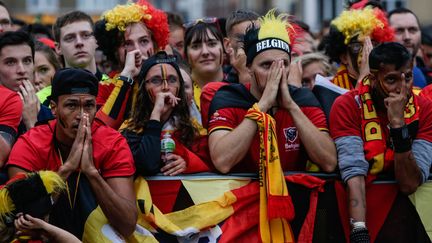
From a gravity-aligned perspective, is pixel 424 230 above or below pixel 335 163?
below

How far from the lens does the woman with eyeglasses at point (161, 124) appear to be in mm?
7371

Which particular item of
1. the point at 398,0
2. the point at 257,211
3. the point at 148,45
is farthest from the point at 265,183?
the point at 398,0

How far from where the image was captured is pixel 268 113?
7.59 meters

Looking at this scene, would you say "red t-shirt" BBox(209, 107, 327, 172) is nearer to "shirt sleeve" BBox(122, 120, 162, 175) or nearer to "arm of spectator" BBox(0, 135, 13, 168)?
"shirt sleeve" BBox(122, 120, 162, 175)

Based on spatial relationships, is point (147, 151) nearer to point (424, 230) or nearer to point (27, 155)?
point (27, 155)

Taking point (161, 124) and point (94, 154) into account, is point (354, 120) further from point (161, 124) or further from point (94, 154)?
point (94, 154)

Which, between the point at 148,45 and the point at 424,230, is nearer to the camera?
the point at 424,230

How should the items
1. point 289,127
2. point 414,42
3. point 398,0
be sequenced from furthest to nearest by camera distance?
point 398,0 → point 414,42 → point 289,127

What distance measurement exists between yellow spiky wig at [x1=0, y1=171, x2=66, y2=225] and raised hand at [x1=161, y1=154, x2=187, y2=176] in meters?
0.98

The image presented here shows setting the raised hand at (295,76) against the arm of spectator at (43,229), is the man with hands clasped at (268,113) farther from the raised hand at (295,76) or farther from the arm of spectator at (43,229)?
the arm of spectator at (43,229)

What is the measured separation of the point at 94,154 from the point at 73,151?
0.64 feet

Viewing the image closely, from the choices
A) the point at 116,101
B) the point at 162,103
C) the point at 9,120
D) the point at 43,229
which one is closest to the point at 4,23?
the point at 116,101

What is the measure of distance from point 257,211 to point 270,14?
162cm

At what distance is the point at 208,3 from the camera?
2157 inches
